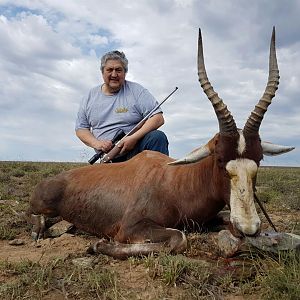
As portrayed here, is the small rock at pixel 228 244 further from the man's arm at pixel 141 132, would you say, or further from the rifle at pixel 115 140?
the rifle at pixel 115 140

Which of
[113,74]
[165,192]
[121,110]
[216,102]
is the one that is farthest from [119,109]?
[216,102]

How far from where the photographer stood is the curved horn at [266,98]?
14.5 feet

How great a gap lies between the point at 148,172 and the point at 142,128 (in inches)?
68.7

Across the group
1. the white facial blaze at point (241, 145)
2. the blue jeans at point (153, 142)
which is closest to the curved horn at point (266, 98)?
the white facial blaze at point (241, 145)

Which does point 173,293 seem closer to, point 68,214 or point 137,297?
point 137,297

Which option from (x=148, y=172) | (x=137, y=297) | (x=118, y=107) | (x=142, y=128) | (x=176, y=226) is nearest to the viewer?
(x=137, y=297)

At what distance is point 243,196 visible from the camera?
4.07m

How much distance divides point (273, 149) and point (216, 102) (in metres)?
0.88

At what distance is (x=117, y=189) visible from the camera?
214 inches

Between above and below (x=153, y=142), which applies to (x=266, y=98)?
above

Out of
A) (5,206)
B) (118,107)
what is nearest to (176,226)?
(118,107)

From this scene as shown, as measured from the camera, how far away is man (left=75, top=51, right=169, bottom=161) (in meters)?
7.29

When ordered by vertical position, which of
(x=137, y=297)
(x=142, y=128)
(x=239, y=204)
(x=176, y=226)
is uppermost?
(x=142, y=128)

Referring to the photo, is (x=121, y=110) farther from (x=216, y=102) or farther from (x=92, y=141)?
(x=216, y=102)
